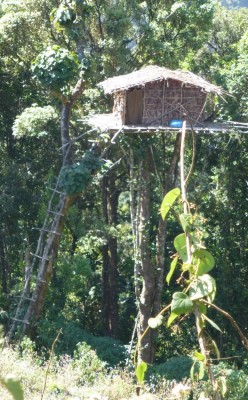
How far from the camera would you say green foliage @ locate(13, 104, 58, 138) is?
1162 cm

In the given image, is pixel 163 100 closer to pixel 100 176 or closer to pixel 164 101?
pixel 164 101

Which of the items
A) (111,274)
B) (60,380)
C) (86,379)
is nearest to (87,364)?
(86,379)

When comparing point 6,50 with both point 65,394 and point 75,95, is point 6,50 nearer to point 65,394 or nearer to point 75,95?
point 75,95

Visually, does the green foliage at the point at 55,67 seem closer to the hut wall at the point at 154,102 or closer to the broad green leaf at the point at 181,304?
the hut wall at the point at 154,102

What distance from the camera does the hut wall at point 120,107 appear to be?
402 inches

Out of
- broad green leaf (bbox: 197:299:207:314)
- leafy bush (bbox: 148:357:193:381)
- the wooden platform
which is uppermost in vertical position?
broad green leaf (bbox: 197:299:207:314)

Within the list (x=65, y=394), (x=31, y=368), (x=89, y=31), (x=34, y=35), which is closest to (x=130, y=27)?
(x=89, y=31)

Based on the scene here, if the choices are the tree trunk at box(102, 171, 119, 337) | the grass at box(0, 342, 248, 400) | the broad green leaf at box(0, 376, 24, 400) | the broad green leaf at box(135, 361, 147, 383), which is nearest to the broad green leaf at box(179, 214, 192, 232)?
the broad green leaf at box(135, 361, 147, 383)

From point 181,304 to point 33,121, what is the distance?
10.8 meters

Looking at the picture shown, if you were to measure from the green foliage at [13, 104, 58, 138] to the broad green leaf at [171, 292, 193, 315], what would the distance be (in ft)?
34.7

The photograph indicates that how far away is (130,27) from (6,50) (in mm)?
2381

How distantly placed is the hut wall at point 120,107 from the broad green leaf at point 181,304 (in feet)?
30.0

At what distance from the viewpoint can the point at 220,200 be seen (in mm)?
13188

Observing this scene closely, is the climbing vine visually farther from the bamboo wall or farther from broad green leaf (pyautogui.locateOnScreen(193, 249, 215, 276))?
the bamboo wall
